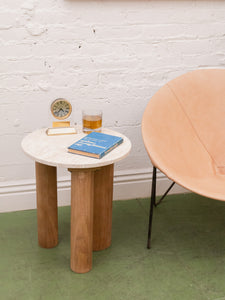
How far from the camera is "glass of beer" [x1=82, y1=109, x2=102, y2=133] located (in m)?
1.78

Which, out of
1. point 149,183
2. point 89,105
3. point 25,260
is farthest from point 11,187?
point 149,183

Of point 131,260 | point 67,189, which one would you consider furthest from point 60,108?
point 131,260

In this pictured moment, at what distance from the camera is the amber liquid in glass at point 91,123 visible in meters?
1.78

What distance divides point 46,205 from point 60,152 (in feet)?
1.16

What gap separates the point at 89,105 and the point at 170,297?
43.7 inches

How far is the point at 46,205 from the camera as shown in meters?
1.78

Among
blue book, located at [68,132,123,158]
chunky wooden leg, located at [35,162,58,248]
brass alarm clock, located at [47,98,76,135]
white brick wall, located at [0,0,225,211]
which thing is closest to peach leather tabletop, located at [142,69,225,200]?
blue book, located at [68,132,123,158]

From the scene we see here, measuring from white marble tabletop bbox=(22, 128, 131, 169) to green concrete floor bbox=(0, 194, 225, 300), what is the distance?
1.86ft

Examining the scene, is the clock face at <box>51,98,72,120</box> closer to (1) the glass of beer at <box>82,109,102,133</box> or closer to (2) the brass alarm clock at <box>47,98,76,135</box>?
(2) the brass alarm clock at <box>47,98,76,135</box>

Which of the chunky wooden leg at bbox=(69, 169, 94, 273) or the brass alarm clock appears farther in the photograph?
the brass alarm clock

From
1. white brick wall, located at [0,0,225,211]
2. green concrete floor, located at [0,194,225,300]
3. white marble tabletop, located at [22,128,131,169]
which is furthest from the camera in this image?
white brick wall, located at [0,0,225,211]

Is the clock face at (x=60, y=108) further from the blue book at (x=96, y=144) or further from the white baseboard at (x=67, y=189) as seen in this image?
the white baseboard at (x=67, y=189)

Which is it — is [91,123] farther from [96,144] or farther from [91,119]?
[96,144]

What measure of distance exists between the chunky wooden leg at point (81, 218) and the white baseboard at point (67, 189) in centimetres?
60
